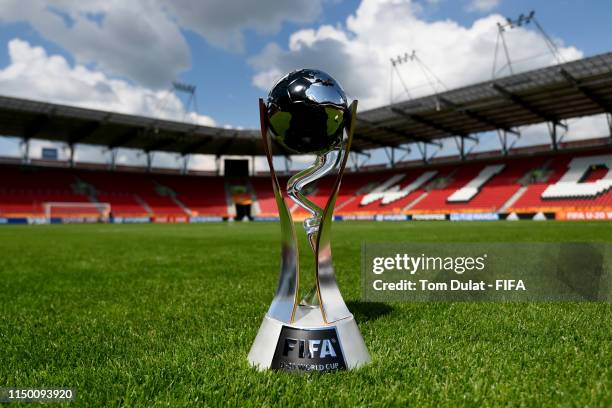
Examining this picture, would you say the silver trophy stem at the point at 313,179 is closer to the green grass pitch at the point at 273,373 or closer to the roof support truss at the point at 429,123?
the green grass pitch at the point at 273,373

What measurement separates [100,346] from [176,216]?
149 feet

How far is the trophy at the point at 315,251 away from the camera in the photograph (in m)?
2.16

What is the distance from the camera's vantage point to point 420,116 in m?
34.6

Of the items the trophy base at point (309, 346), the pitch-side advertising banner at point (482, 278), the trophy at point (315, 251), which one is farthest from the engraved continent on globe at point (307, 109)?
the pitch-side advertising banner at point (482, 278)

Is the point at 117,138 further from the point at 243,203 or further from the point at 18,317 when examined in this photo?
the point at 18,317

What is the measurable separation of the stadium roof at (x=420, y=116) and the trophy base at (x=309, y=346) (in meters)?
28.1

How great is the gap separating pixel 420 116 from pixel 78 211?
32890 mm

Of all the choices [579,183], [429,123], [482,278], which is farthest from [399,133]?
[482,278]

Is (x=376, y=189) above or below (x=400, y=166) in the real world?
below

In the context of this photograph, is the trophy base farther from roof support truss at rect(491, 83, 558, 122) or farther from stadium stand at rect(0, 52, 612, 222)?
roof support truss at rect(491, 83, 558, 122)

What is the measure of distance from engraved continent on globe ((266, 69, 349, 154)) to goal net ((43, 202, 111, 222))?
141ft

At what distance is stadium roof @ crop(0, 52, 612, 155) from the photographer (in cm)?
2692

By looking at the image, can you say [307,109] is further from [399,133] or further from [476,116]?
[399,133]

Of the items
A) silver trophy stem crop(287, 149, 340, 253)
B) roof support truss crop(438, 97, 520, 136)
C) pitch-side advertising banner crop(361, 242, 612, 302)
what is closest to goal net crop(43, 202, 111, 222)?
roof support truss crop(438, 97, 520, 136)
